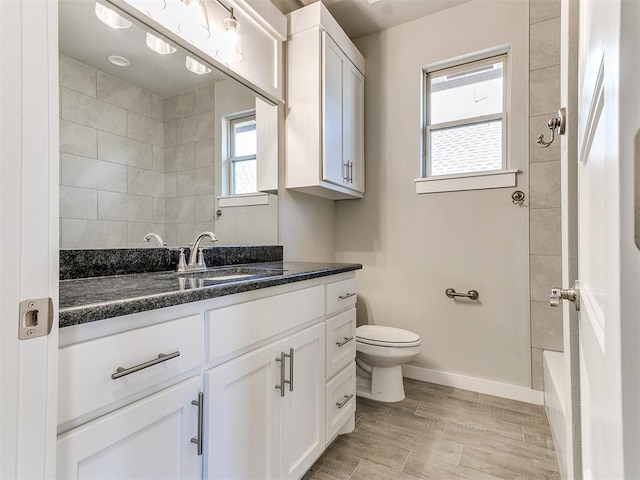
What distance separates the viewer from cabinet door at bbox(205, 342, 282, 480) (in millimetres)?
917

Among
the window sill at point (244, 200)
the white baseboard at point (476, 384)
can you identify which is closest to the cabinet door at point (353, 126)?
the window sill at point (244, 200)

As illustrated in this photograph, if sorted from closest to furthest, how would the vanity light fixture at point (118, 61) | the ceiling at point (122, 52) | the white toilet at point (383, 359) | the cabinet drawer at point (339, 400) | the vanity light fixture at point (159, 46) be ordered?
the ceiling at point (122, 52)
the vanity light fixture at point (118, 61)
the vanity light fixture at point (159, 46)
the cabinet drawer at point (339, 400)
the white toilet at point (383, 359)

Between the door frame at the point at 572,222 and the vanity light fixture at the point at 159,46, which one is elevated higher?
the vanity light fixture at the point at 159,46

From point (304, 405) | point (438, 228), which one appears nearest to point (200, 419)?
point (304, 405)

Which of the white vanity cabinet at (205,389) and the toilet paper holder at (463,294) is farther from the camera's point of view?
the toilet paper holder at (463,294)

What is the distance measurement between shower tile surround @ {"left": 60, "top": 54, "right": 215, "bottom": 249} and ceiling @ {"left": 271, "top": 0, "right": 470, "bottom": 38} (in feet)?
4.04

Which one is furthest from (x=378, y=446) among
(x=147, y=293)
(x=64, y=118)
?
(x=64, y=118)

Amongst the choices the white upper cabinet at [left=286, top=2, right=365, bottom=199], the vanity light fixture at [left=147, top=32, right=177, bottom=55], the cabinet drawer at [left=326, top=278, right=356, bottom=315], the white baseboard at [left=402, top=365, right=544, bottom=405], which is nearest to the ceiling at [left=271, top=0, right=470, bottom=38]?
the white upper cabinet at [left=286, top=2, right=365, bottom=199]

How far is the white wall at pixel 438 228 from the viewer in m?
2.19

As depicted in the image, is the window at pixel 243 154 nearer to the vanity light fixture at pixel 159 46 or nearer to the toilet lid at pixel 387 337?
the vanity light fixture at pixel 159 46

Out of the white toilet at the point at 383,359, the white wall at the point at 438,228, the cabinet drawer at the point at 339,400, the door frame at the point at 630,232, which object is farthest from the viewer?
the white wall at the point at 438,228

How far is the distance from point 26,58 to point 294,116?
5.93 feet

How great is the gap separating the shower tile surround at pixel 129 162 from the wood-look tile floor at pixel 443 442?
4.38ft

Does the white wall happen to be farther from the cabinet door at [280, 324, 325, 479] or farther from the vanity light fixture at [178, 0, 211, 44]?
the vanity light fixture at [178, 0, 211, 44]
